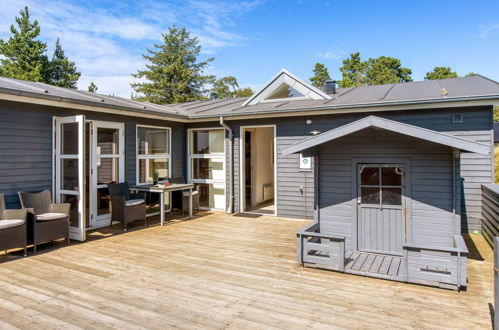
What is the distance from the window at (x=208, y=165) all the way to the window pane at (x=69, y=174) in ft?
10.8

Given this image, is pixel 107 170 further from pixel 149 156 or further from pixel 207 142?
pixel 207 142

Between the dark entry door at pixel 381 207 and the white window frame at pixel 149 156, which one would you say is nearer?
the dark entry door at pixel 381 207

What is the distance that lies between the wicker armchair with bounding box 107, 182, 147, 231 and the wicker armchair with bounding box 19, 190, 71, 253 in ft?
3.44

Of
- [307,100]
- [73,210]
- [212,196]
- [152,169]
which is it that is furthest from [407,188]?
[152,169]

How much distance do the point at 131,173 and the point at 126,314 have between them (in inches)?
176

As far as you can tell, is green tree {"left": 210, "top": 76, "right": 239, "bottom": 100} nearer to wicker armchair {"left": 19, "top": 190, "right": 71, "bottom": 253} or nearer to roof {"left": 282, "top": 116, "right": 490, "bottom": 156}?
wicker armchair {"left": 19, "top": 190, "right": 71, "bottom": 253}

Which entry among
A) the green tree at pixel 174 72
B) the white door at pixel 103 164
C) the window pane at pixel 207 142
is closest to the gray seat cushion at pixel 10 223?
the white door at pixel 103 164

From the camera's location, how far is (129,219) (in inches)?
237

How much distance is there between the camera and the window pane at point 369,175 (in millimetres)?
4379

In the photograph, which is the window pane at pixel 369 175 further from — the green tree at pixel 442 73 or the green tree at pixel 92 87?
the green tree at pixel 442 73

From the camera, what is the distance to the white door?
6.01 meters

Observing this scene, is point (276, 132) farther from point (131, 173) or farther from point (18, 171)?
point (18, 171)

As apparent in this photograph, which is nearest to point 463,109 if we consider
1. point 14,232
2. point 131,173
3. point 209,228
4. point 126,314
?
point 209,228

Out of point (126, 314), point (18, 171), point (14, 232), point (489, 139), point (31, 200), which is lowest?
point (126, 314)
